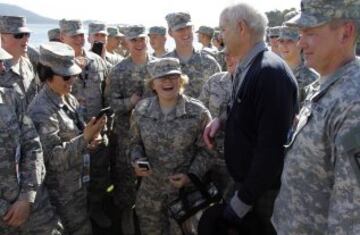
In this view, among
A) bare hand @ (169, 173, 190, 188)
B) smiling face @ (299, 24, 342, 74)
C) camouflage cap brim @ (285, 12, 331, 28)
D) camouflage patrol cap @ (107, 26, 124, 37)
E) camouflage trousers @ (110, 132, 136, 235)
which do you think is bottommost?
camouflage trousers @ (110, 132, 136, 235)

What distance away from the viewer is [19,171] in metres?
3.35

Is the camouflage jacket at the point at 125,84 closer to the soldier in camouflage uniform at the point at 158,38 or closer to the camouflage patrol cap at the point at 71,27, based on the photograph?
the camouflage patrol cap at the point at 71,27

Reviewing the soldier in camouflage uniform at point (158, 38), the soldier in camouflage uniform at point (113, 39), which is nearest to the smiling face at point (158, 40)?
the soldier in camouflage uniform at point (158, 38)

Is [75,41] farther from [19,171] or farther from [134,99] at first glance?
[19,171]

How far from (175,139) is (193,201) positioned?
584mm

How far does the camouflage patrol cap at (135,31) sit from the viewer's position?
5902 millimetres

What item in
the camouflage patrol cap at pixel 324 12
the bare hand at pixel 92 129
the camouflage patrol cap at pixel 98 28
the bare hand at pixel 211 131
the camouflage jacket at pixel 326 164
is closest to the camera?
the camouflage jacket at pixel 326 164

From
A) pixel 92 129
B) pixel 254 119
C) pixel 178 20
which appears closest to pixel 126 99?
pixel 178 20

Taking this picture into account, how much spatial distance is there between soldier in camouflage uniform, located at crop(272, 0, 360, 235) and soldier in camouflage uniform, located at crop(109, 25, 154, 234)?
11.3ft

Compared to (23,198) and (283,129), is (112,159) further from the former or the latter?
(283,129)

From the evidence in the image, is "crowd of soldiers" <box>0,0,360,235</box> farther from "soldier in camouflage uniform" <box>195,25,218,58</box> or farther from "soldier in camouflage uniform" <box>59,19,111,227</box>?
"soldier in camouflage uniform" <box>195,25,218,58</box>

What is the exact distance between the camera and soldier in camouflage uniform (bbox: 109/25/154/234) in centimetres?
560

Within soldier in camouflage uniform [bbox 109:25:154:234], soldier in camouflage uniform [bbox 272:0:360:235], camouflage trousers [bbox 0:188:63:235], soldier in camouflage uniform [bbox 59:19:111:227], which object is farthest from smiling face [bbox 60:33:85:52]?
soldier in camouflage uniform [bbox 272:0:360:235]

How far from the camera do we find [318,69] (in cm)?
218
